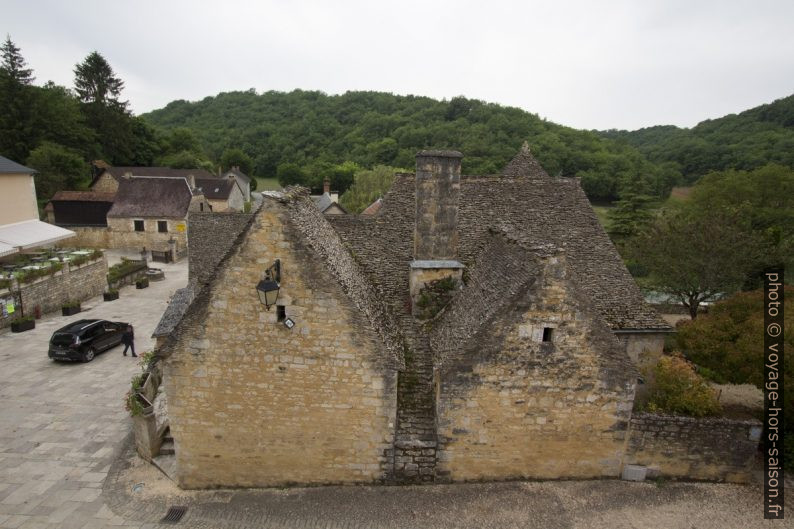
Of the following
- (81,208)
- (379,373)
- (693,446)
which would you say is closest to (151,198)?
(81,208)

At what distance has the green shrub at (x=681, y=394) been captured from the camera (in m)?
9.62

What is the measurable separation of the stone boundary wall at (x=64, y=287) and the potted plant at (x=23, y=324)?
2.62 feet

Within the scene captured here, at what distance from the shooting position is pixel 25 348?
17.8m

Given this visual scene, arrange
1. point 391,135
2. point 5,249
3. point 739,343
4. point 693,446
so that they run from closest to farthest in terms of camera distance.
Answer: point 693,446
point 739,343
point 5,249
point 391,135

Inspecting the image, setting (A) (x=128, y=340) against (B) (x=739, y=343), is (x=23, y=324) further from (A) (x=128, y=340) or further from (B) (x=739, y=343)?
(B) (x=739, y=343)

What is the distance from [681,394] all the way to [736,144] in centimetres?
6508

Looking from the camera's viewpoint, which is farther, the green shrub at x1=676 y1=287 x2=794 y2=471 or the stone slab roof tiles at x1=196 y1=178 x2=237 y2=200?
the stone slab roof tiles at x1=196 y1=178 x2=237 y2=200

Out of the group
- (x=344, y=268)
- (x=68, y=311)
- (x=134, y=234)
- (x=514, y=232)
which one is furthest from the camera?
(x=134, y=234)

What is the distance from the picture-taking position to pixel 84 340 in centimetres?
1655

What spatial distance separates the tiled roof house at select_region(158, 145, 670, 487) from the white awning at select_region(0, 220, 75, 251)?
25.5 m

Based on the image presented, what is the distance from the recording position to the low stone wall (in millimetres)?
9188

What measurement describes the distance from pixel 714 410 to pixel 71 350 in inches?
804

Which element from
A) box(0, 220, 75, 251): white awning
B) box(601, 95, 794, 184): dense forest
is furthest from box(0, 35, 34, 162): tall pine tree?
box(601, 95, 794, 184): dense forest

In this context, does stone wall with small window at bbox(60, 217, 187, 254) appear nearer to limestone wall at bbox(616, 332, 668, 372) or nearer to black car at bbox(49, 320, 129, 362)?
black car at bbox(49, 320, 129, 362)
